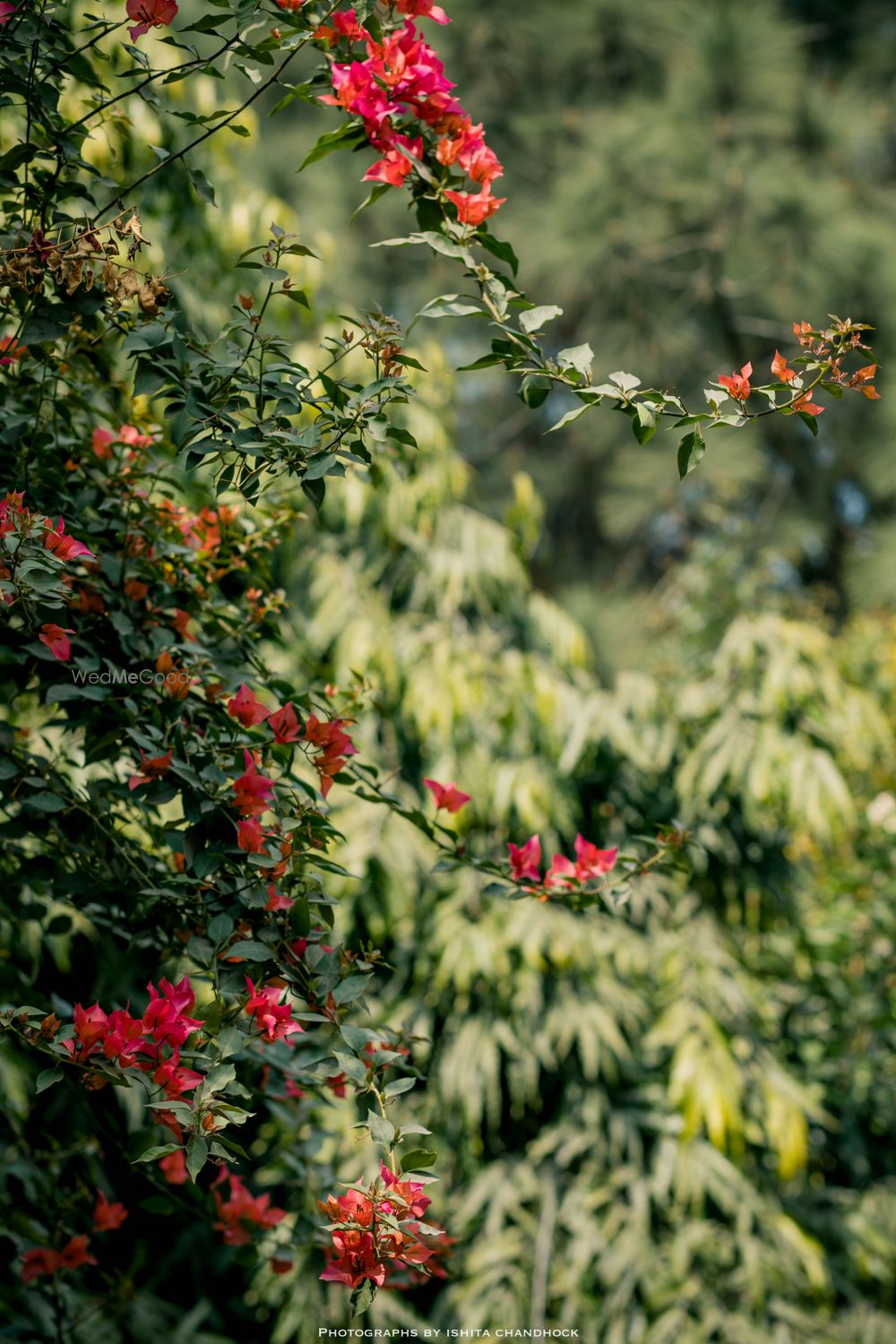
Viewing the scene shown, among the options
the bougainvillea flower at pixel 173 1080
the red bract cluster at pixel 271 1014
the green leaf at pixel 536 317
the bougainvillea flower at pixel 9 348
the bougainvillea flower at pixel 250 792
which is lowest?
the bougainvillea flower at pixel 173 1080

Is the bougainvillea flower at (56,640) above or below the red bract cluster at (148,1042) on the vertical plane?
above

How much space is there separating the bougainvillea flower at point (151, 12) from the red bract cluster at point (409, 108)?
10 centimetres

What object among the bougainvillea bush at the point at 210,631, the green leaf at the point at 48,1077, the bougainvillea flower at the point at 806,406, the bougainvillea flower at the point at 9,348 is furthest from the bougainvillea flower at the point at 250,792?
the bougainvillea flower at the point at 806,406

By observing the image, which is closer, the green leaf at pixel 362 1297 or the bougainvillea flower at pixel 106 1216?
the green leaf at pixel 362 1297

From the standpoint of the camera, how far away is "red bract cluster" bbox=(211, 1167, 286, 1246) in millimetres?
1009

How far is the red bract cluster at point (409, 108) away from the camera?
0.79 meters

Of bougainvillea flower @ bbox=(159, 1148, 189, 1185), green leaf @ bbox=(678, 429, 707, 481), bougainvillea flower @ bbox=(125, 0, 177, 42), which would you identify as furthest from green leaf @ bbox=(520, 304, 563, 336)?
bougainvillea flower @ bbox=(159, 1148, 189, 1185)

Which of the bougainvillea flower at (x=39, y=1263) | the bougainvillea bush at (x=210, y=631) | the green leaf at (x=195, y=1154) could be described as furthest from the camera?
the bougainvillea flower at (x=39, y=1263)

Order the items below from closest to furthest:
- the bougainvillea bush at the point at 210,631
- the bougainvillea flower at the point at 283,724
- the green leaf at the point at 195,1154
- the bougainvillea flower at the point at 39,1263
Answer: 1. the green leaf at the point at 195,1154
2. the bougainvillea bush at the point at 210,631
3. the bougainvillea flower at the point at 283,724
4. the bougainvillea flower at the point at 39,1263

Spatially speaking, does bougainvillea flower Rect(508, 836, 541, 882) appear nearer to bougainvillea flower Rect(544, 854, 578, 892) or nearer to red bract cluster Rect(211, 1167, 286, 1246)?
bougainvillea flower Rect(544, 854, 578, 892)

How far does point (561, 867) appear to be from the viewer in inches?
37.5

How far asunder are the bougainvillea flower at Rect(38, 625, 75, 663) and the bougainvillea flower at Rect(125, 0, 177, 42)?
0.40 metres

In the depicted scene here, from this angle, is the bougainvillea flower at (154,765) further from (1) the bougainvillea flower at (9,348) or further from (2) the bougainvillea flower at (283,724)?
(1) the bougainvillea flower at (9,348)

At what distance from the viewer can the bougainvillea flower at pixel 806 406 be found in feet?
2.42
